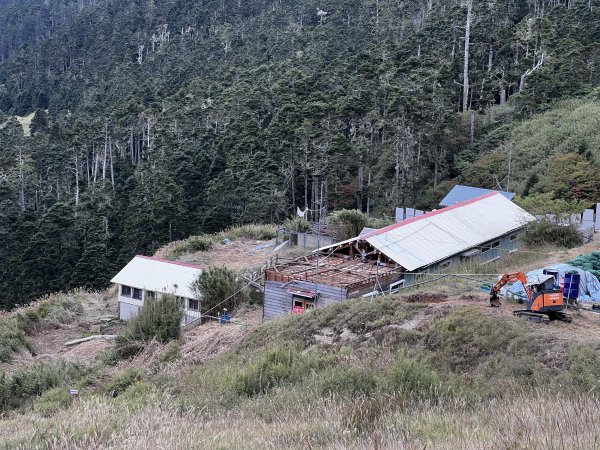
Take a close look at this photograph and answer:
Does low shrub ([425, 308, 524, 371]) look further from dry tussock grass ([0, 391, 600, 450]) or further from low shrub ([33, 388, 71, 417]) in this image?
low shrub ([33, 388, 71, 417])

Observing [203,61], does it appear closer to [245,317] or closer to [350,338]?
[245,317]

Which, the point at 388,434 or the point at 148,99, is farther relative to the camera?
the point at 148,99

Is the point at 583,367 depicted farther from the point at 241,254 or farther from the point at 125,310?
the point at 241,254

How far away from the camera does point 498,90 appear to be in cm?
4794

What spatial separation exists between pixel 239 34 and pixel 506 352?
7213 centimetres

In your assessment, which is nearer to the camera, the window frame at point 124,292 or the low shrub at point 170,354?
the low shrub at point 170,354

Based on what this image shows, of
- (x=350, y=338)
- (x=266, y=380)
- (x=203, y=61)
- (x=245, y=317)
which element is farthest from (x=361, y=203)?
(x=203, y=61)

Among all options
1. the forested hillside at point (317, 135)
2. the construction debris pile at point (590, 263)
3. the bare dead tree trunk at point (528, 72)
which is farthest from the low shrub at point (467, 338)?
the bare dead tree trunk at point (528, 72)

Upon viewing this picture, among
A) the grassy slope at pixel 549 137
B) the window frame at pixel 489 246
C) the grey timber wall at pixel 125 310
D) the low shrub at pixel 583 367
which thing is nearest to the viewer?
the low shrub at pixel 583 367

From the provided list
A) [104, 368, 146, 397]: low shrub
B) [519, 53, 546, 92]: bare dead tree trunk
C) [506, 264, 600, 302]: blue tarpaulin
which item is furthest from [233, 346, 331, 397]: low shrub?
[519, 53, 546, 92]: bare dead tree trunk

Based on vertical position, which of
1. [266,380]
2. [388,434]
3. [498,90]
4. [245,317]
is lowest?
[245,317]

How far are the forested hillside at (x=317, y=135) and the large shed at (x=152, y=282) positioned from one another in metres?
17.4

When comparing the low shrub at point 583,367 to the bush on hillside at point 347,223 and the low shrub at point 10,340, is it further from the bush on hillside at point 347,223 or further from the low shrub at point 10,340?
the bush on hillside at point 347,223

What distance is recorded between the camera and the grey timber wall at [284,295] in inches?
744
